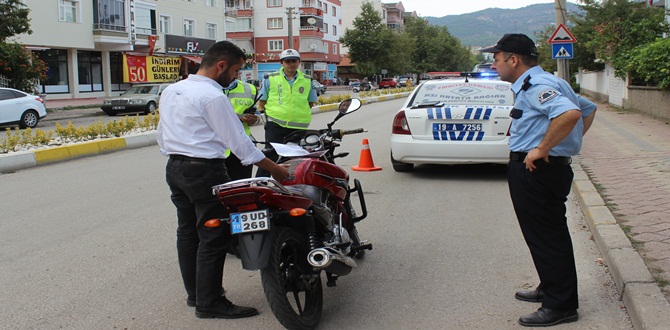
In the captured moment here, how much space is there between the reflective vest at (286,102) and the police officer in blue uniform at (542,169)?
286 cm

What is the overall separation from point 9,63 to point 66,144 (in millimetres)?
15523

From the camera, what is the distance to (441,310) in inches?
170

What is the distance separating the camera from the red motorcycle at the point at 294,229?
3.66 meters

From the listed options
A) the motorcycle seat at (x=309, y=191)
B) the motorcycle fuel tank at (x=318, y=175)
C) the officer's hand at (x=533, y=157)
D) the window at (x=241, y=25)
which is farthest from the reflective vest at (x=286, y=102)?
the window at (x=241, y=25)

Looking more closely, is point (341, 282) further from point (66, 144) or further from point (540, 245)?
point (66, 144)

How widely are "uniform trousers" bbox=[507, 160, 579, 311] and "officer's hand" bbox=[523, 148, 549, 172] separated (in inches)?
2.1

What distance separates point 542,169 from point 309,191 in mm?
1415

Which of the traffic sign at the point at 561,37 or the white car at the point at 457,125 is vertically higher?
the traffic sign at the point at 561,37

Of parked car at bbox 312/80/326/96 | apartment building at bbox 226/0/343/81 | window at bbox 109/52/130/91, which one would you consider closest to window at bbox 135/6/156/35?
window at bbox 109/52/130/91

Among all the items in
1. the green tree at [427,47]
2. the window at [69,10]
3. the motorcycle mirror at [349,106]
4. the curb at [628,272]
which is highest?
the green tree at [427,47]

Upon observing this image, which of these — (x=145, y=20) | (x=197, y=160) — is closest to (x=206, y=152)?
(x=197, y=160)

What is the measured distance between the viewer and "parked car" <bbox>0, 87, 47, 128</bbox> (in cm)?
1988

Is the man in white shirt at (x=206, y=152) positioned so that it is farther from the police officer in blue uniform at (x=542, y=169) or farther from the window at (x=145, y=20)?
the window at (x=145, y=20)

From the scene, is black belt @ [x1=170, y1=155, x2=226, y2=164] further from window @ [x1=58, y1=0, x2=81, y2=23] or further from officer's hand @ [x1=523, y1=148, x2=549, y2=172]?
window @ [x1=58, y1=0, x2=81, y2=23]
